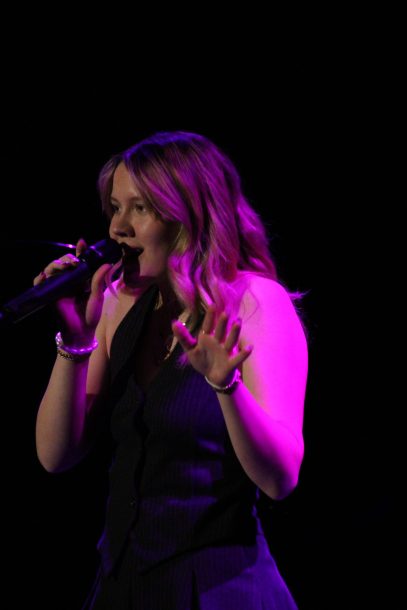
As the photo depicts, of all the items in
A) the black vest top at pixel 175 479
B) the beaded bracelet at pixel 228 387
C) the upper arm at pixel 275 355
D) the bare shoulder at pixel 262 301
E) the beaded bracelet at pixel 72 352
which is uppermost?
the beaded bracelet at pixel 228 387

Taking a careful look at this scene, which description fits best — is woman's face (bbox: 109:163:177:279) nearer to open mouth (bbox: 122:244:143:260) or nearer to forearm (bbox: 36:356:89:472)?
open mouth (bbox: 122:244:143:260)

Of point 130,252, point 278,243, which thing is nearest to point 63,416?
point 130,252

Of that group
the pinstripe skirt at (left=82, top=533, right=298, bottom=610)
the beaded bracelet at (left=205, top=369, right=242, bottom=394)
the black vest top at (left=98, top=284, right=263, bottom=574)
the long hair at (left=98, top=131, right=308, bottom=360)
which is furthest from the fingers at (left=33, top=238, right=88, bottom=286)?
the pinstripe skirt at (left=82, top=533, right=298, bottom=610)

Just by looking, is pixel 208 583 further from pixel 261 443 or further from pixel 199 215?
pixel 199 215

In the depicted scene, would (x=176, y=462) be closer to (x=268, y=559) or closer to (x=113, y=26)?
(x=268, y=559)

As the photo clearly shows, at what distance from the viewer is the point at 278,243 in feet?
7.75

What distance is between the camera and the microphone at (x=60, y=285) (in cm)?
113

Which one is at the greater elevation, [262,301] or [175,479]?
[262,301]

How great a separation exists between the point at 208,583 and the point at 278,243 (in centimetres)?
137

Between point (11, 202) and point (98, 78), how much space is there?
56cm

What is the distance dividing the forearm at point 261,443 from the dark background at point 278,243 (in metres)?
1.15

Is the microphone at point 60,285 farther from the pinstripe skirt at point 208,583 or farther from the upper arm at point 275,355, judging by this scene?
the pinstripe skirt at point 208,583

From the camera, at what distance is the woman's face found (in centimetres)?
147

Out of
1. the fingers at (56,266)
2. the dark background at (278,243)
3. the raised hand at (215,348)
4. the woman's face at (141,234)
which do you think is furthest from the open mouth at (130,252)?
the dark background at (278,243)
